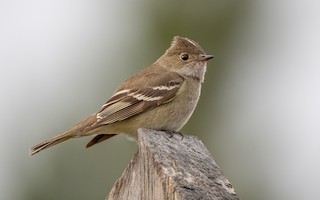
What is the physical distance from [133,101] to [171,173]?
4.04 m

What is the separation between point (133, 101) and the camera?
9312mm

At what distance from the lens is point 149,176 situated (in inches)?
217

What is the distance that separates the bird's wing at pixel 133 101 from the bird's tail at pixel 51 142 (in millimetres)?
316

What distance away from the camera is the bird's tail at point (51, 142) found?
8.77 m

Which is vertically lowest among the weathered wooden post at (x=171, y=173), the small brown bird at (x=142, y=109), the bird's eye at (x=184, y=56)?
the small brown bird at (x=142, y=109)

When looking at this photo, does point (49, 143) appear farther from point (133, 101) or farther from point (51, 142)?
point (133, 101)

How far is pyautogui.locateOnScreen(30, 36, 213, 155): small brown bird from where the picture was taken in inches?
359

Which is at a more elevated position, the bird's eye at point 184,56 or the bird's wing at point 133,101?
the bird's eye at point 184,56

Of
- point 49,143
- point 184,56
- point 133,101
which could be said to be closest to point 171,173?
point 49,143

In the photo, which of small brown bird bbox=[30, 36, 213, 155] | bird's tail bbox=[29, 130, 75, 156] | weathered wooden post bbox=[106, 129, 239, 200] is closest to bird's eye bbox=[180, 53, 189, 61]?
small brown bird bbox=[30, 36, 213, 155]

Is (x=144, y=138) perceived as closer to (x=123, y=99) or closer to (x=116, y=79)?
(x=123, y=99)

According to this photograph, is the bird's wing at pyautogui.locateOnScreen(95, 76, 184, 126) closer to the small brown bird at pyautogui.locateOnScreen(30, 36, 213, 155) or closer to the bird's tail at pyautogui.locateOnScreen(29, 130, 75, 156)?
the small brown bird at pyautogui.locateOnScreen(30, 36, 213, 155)

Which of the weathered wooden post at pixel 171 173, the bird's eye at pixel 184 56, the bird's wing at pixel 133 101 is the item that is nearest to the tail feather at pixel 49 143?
the bird's wing at pixel 133 101

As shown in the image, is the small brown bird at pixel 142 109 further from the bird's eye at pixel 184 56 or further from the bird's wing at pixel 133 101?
the bird's eye at pixel 184 56
